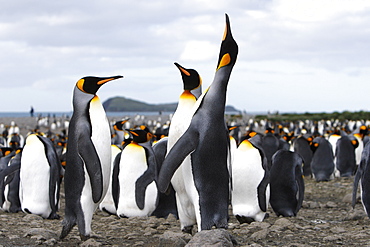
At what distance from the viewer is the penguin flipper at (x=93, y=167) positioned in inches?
183

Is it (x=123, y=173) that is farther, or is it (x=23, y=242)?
(x=123, y=173)

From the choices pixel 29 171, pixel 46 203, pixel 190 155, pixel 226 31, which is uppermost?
pixel 226 31

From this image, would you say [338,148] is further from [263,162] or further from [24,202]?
[24,202]

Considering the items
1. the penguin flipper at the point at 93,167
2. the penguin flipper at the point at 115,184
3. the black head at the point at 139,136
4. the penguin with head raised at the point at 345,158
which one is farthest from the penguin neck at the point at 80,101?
the penguin with head raised at the point at 345,158

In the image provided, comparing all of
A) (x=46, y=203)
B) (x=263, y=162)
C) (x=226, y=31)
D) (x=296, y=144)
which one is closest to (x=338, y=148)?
(x=296, y=144)

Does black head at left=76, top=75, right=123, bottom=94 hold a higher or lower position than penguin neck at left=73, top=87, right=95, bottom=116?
higher

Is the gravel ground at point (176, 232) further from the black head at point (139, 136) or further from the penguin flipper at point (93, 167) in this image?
the black head at point (139, 136)

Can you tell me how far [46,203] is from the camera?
22.8ft

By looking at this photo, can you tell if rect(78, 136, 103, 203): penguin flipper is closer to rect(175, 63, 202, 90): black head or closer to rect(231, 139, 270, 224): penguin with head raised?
rect(175, 63, 202, 90): black head

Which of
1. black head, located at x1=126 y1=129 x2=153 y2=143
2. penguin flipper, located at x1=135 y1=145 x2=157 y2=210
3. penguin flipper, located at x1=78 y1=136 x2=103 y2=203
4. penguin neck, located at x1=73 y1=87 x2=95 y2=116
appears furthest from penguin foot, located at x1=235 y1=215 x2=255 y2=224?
penguin neck, located at x1=73 y1=87 x2=95 y2=116

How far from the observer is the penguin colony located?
175 inches

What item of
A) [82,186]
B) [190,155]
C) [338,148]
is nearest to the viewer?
[190,155]

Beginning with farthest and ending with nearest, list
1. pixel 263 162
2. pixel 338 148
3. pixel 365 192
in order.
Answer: pixel 338 148
pixel 263 162
pixel 365 192

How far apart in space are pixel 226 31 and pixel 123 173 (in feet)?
10.4
